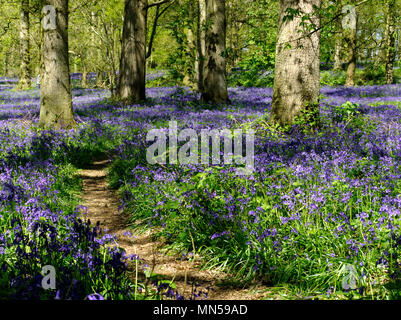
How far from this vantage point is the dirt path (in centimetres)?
302

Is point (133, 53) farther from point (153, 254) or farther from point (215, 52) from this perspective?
point (153, 254)

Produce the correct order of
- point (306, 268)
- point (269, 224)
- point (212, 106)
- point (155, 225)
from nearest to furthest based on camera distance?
point (306, 268) < point (269, 224) < point (155, 225) < point (212, 106)

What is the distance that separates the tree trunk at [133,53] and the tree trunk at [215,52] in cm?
303

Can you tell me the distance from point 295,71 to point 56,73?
616 cm

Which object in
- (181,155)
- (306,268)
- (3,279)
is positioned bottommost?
(306,268)

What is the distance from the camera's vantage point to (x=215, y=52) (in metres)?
12.8

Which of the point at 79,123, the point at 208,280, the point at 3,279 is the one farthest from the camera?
the point at 79,123

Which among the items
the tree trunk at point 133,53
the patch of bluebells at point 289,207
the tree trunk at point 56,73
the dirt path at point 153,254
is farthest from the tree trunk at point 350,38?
the dirt path at point 153,254

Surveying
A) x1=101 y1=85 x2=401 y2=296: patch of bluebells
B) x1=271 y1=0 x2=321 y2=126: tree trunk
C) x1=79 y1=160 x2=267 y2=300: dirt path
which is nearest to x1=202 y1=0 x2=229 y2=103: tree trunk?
x1=271 y1=0 x2=321 y2=126: tree trunk

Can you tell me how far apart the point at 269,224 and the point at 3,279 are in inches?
94.8

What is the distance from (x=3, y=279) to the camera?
255cm

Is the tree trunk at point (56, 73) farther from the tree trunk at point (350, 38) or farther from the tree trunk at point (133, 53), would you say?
the tree trunk at point (350, 38)

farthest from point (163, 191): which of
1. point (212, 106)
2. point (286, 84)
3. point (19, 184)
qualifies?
point (212, 106)
